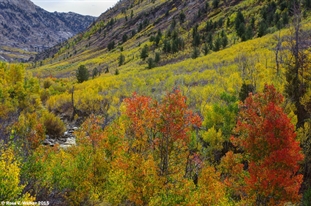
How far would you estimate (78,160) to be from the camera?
49.3 ft

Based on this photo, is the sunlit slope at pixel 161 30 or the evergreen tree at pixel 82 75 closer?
the evergreen tree at pixel 82 75

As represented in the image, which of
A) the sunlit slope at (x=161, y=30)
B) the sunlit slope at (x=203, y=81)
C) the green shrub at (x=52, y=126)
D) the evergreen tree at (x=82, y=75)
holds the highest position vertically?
the sunlit slope at (x=161, y=30)

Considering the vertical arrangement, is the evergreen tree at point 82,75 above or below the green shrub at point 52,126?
above

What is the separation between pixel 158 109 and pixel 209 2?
311ft

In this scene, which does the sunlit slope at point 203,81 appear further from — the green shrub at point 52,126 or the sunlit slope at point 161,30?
the sunlit slope at point 161,30

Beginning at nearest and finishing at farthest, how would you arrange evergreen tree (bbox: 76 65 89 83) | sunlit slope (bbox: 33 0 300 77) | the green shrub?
the green shrub, evergreen tree (bbox: 76 65 89 83), sunlit slope (bbox: 33 0 300 77)

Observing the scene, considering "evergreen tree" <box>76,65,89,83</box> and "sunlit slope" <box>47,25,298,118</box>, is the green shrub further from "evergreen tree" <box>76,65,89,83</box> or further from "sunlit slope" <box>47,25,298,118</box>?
"evergreen tree" <box>76,65,89,83</box>

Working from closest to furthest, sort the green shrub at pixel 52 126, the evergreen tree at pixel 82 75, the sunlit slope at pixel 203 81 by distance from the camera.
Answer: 1. the sunlit slope at pixel 203 81
2. the green shrub at pixel 52 126
3. the evergreen tree at pixel 82 75

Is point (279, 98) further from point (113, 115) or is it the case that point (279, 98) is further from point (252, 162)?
point (113, 115)

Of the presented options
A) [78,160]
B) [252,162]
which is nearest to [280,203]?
[252,162]

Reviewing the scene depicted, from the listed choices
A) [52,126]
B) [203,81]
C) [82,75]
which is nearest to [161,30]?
[82,75]

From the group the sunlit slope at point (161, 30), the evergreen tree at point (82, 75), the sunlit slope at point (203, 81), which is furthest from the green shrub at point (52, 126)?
the sunlit slope at point (161, 30)

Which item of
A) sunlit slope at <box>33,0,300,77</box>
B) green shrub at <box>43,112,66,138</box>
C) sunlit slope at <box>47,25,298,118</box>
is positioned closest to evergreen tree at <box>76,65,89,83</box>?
sunlit slope at <box>47,25,298,118</box>

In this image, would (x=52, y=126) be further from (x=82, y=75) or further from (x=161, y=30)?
(x=161, y=30)
